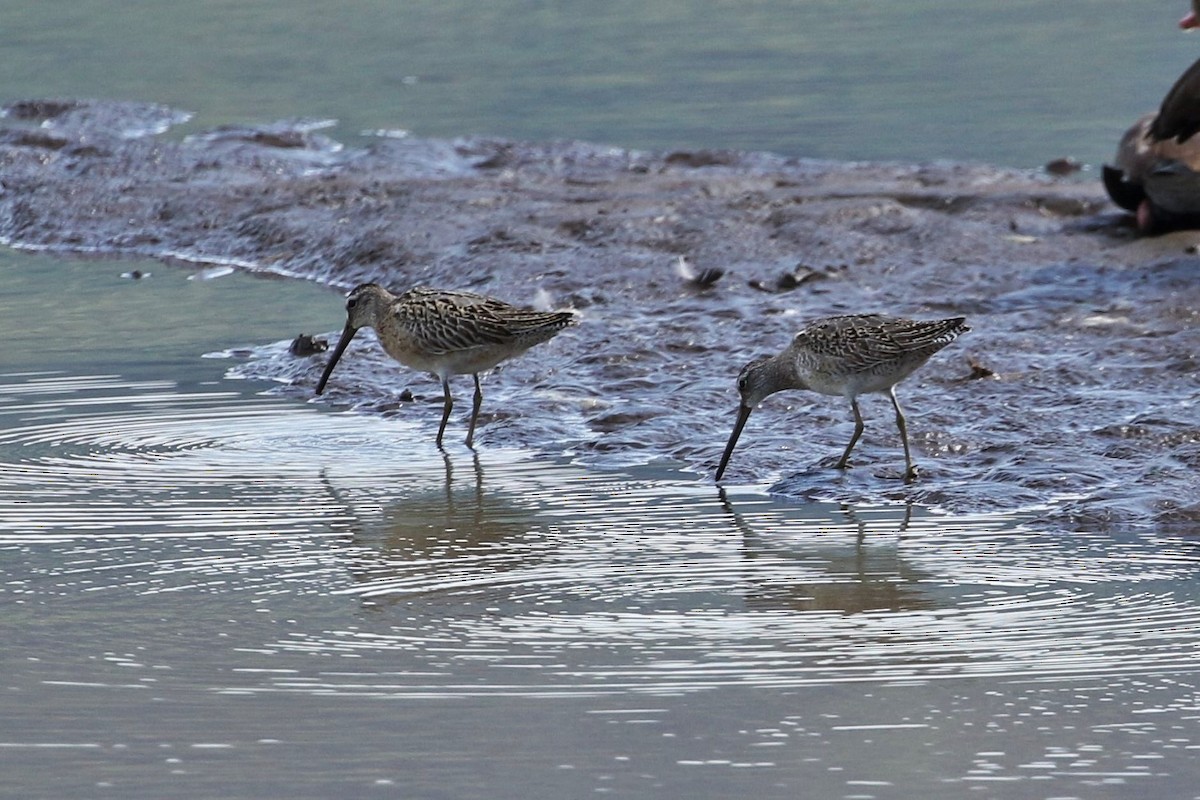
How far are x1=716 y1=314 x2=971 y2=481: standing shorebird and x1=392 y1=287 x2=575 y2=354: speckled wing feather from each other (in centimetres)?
106

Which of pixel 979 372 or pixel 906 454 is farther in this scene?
pixel 979 372

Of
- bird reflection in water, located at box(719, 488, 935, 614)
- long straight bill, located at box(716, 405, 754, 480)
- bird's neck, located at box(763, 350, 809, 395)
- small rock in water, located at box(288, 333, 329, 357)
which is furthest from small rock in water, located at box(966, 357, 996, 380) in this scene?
small rock in water, located at box(288, 333, 329, 357)

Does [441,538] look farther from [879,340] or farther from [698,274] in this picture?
[698,274]

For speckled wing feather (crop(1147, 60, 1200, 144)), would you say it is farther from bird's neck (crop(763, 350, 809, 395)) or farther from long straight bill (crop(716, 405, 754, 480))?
long straight bill (crop(716, 405, 754, 480))

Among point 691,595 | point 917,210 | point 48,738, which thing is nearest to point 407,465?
point 691,595

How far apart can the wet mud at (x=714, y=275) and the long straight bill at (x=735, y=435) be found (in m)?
0.07

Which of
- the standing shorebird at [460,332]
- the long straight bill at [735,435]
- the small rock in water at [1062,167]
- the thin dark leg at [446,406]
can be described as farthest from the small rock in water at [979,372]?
the small rock in water at [1062,167]

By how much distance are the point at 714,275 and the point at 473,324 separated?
2.82m

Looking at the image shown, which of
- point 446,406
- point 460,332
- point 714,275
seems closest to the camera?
point 460,332

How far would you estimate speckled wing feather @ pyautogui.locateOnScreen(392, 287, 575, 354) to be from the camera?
9039mm

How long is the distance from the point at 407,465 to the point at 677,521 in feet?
5.03

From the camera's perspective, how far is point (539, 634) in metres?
6.09

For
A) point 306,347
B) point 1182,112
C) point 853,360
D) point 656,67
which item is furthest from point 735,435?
point 656,67

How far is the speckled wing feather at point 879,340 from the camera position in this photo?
8.09 meters
